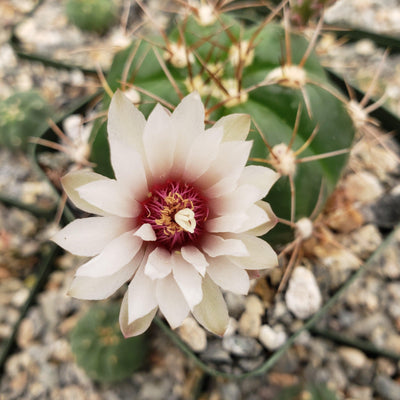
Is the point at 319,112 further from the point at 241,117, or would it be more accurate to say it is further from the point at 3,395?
the point at 3,395

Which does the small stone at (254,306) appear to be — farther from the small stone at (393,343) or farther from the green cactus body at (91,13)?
the green cactus body at (91,13)

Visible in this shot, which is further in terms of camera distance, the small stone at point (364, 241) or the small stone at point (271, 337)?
the small stone at point (364, 241)

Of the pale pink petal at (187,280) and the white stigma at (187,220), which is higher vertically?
the white stigma at (187,220)

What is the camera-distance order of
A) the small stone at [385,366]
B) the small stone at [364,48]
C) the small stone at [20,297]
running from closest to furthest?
the small stone at [385,366], the small stone at [20,297], the small stone at [364,48]

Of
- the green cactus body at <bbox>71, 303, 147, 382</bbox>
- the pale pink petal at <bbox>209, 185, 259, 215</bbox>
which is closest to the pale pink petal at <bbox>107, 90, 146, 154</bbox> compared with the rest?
the pale pink petal at <bbox>209, 185, 259, 215</bbox>

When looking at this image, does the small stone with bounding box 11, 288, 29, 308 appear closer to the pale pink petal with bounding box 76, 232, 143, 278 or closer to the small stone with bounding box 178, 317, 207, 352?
the small stone with bounding box 178, 317, 207, 352

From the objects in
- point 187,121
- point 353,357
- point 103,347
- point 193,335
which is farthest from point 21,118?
point 353,357

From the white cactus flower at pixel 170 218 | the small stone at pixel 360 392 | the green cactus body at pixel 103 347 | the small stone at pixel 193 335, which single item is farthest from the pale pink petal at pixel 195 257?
the small stone at pixel 360 392
